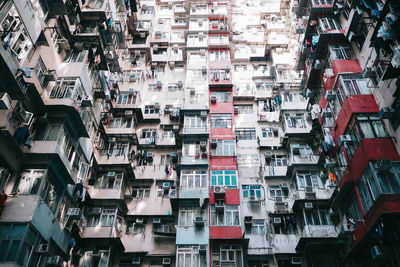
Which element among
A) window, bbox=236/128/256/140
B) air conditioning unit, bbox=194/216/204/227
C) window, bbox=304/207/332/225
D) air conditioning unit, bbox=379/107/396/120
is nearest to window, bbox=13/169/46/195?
air conditioning unit, bbox=194/216/204/227

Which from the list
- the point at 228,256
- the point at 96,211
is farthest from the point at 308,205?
the point at 96,211

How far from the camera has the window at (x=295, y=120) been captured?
2803 centimetres

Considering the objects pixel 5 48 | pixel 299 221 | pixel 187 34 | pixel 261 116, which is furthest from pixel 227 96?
pixel 5 48

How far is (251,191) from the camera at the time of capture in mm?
26125

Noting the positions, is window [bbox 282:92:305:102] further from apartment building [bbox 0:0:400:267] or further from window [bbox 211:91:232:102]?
window [bbox 211:91:232:102]

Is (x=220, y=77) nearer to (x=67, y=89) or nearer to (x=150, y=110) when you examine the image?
(x=150, y=110)

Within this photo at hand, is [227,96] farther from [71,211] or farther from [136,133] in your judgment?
[71,211]

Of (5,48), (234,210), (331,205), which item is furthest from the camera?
(234,210)

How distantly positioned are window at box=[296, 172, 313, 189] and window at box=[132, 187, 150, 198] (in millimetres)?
11872

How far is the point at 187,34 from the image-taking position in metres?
35.7

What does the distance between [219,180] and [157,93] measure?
1202cm

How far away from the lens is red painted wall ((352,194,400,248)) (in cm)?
1652

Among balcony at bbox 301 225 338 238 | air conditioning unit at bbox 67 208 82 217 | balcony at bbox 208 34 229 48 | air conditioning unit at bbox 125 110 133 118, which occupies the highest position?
balcony at bbox 208 34 229 48

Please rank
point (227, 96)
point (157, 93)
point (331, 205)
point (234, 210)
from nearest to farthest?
1. point (331, 205)
2. point (234, 210)
3. point (227, 96)
4. point (157, 93)
